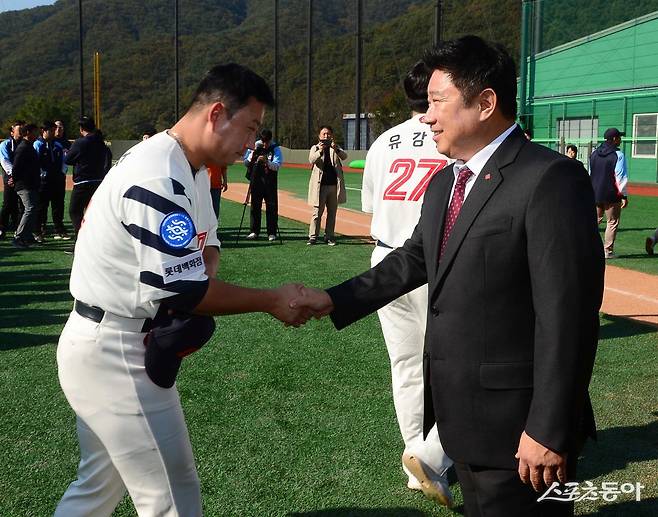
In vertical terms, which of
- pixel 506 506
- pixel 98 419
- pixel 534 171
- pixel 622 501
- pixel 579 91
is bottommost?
pixel 622 501

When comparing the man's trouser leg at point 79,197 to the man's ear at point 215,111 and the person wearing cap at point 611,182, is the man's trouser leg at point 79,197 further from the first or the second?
the man's ear at point 215,111

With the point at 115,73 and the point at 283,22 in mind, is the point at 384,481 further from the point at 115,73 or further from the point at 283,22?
the point at 283,22

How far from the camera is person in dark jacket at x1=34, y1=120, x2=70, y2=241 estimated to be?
13.9m

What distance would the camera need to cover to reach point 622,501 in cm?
411

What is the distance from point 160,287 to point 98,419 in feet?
1.90

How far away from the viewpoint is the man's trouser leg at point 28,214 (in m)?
12.8

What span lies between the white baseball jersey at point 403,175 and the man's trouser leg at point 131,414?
1.99 metres

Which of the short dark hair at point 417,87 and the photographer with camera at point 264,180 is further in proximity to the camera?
the photographer with camera at point 264,180

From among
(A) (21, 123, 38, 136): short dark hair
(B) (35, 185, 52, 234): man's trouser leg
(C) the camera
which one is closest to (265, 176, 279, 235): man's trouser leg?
(C) the camera

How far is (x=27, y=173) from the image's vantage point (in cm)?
1284

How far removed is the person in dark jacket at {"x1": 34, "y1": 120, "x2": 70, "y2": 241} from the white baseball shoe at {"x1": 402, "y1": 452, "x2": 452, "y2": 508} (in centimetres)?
1123

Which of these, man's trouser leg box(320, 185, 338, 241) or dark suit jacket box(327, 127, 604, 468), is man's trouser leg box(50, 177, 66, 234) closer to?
man's trouser leg box(320, 185, 338, 241)

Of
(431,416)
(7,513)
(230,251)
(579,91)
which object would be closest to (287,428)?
(7,513)

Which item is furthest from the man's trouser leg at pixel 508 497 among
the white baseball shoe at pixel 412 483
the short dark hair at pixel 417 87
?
the short dark hair at pixel 417 87
